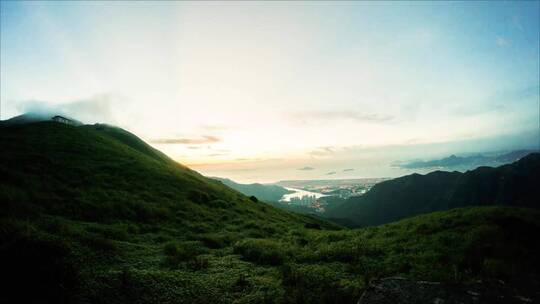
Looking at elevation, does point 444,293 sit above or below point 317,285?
above

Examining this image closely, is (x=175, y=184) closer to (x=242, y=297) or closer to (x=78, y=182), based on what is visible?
(x=78, y=182)

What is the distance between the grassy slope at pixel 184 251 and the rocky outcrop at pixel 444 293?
2.20 metres

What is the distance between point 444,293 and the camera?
712 cm

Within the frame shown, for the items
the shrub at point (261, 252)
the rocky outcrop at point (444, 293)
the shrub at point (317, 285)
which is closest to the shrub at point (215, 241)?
the shrub at point (261, 252)

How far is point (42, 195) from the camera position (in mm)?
22125

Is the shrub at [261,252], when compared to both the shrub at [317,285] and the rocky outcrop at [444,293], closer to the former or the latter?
the shrub at [317,285]

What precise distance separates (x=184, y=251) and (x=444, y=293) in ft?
41.7

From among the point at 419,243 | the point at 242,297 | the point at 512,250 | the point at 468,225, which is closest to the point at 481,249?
the point at 512,250

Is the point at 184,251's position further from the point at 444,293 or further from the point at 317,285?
the point at 444,293

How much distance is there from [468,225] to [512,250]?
214 inches

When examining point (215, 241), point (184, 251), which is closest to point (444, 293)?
point (184, 251)

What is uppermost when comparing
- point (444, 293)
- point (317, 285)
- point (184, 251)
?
point (444, 293)

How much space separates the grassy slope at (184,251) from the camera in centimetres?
905

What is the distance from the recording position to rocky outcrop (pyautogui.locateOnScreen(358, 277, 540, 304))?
6.79m
